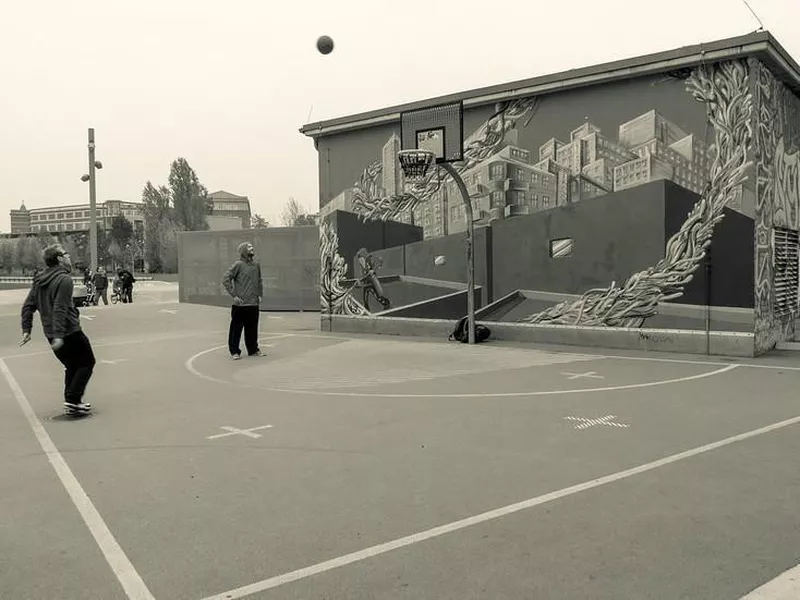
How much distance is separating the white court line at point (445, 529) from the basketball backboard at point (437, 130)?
30.6 ft

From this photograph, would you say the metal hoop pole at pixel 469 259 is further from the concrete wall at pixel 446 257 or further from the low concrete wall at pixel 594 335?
the low concrete wall at pixel 594 335

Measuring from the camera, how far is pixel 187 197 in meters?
94.2

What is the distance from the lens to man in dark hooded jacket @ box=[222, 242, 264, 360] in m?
12.2

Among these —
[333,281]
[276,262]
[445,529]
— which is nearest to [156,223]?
[276,262]

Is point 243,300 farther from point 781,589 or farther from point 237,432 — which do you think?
point 781,589

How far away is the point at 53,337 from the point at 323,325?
10182 millimetres

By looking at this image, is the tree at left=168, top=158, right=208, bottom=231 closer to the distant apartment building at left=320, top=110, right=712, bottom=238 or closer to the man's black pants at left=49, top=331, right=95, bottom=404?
the distant apartment building at left=320, top=110, right=712, bottom=238

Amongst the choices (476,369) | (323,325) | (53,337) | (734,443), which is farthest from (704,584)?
(323,325)

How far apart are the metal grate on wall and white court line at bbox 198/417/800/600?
7.48m

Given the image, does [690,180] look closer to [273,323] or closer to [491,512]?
[491,512]

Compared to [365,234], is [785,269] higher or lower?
lower

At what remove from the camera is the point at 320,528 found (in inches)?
166

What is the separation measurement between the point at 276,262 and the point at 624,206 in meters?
14.0

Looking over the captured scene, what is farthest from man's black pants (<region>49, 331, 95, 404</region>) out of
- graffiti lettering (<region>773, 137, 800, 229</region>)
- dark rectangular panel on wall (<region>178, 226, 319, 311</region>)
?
dark rectangular panel on wall (<region>178, 226, 319, 311</region>)
